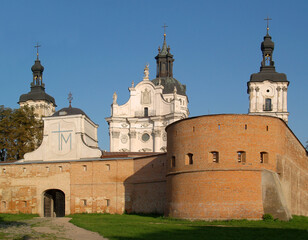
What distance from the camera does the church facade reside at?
28750 millimetres

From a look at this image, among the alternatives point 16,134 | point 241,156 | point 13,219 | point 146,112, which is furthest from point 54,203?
point 146,112

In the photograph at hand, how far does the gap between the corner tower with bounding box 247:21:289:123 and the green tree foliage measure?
27.8m

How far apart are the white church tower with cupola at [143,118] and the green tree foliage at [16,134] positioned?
42.5 feet

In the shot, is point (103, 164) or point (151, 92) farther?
point (151, 92)

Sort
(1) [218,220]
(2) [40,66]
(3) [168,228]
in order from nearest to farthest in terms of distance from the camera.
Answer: (3) [168,228] < (1) [218,220] < (2) [40,66]

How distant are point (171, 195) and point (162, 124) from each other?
1350 inches

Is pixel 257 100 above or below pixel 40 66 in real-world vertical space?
below

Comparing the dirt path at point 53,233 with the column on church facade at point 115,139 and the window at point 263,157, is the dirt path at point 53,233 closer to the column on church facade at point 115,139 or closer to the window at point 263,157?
the window at point 263,157

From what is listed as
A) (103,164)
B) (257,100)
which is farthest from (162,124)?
(103,164)

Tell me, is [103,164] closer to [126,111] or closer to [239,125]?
[239,125]

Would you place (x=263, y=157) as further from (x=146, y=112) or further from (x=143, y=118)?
(x=146, y=112)

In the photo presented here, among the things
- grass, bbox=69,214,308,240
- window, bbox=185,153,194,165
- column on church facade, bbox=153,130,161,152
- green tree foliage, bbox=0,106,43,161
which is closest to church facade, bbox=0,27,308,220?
window, bbox=185,153,194,165

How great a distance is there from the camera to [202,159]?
29.5 meters

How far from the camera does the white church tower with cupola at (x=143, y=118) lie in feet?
213
